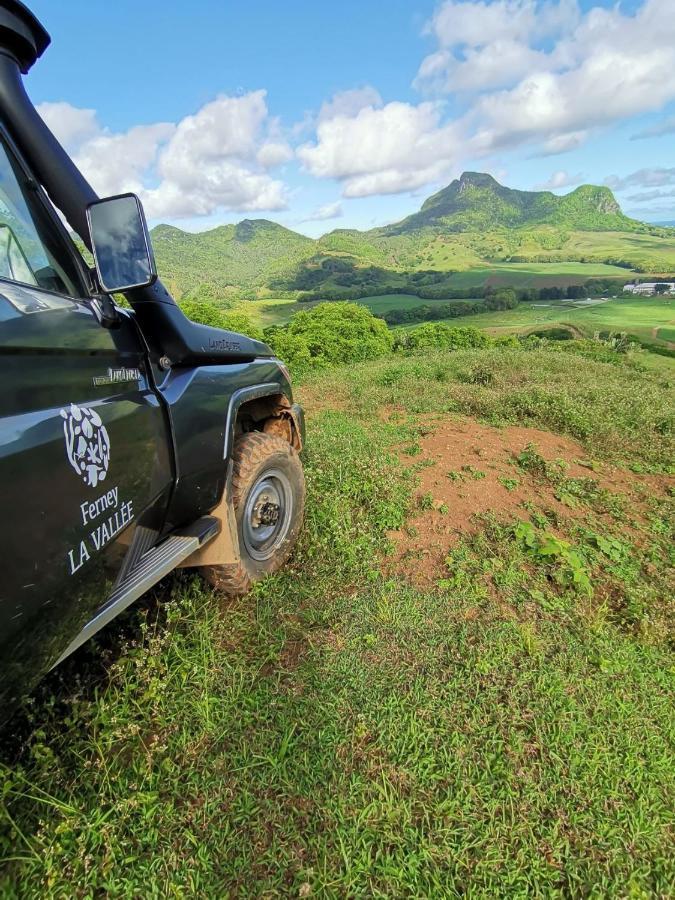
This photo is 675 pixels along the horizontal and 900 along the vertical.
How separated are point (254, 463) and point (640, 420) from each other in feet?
20.2

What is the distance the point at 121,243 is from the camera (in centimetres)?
165

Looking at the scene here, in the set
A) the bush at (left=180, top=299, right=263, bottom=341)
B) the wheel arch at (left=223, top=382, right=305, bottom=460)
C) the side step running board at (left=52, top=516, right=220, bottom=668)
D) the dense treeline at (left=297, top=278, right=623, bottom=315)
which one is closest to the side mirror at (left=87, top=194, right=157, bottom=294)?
the side step running board at (left=52, top=516, right=220, bottom=668)

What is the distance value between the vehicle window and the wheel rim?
1.60 m

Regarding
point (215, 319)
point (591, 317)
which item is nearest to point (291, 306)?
point (215, 319)

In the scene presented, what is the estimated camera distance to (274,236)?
495 feet

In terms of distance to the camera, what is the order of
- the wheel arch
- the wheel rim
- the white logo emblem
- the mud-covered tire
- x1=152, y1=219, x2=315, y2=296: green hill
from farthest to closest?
x1=152, y1=219, x2=315, y2=296: green hill, the wheel arch, the wheel rim, the mud-covered tire, the white logo emblem

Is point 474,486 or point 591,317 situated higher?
point 474,486

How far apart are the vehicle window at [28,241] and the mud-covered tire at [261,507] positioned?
141 centimetres

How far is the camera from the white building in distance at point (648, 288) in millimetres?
65312

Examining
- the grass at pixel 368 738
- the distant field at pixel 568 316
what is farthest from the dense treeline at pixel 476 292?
the grass at pixel 368 738

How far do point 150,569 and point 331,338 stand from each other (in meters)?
25.8

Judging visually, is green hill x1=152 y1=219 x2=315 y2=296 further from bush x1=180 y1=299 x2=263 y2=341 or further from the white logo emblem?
the white logo emblem

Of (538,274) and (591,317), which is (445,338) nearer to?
(591,317)

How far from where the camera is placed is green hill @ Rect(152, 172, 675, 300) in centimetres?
8531
